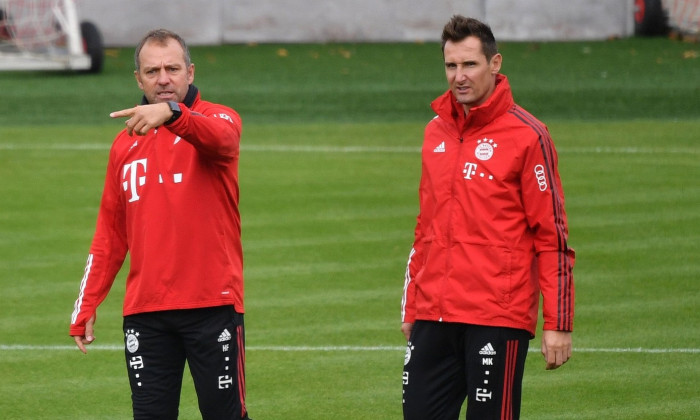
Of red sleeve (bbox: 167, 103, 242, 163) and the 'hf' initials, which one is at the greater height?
red sleeve (bbox: 167, 103, 242, 163)

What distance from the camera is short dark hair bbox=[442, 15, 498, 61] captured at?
18.2ft

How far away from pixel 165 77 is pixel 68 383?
3.62m

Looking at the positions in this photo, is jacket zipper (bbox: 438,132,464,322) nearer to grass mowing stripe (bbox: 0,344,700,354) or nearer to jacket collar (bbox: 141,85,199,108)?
jacket collar (bbox: 141,85,199,108)

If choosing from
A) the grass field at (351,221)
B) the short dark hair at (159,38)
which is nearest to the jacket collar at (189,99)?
the short dark hair at (159,38)

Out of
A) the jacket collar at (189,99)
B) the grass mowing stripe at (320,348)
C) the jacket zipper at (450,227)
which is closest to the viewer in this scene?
the jacket zipper at (450,227)

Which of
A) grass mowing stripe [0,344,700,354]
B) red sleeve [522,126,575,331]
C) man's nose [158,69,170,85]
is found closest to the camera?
red sleeve [522,126,575,331]

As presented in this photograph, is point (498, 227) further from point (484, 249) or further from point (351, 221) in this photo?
point (351, 221)

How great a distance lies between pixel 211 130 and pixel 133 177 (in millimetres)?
532

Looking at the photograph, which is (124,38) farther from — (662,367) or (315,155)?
(662,367)

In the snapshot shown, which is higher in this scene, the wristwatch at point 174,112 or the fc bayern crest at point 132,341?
the wristwatch at point 174,112

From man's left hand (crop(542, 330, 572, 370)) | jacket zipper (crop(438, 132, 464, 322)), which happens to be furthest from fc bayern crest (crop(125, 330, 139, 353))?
man's left hand (crop(542, 330, 572, 370))

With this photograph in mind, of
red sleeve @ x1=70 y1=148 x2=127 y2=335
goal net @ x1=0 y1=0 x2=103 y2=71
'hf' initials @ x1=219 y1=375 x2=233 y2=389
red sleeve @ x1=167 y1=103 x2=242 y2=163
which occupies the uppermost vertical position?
red sleeve @ x1=167 y1=103 x2=242 y2=163

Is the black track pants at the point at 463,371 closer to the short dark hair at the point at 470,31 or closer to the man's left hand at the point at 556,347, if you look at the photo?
the man's left hand at the point at 556,347

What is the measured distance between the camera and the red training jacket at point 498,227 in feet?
17.7
